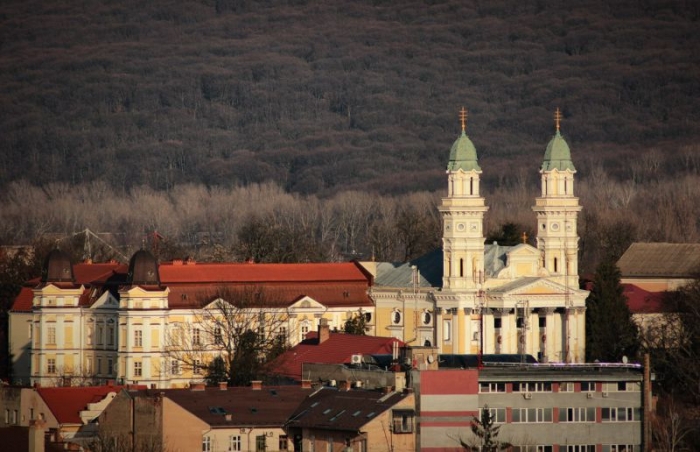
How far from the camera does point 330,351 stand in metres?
89.7

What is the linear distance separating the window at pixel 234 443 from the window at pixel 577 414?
941cm

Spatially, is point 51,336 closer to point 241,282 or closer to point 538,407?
point 241,282

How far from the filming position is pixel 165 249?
5812 inches

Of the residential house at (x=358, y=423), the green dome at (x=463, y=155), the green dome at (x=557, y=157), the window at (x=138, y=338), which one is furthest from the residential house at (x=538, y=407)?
the green dome at (x=557, y=157)

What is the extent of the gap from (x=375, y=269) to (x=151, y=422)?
Answer: 157 feet

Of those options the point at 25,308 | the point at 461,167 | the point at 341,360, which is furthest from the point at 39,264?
the point at 341,360

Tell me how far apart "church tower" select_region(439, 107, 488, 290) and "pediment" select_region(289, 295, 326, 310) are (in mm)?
5933

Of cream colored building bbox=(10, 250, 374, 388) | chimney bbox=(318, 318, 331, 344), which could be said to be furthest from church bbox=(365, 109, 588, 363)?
chimney bbox=(318, 318, 331, 344)

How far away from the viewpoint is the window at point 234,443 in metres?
66.3

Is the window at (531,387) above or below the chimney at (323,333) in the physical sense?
below

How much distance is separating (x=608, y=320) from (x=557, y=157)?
10294 mm

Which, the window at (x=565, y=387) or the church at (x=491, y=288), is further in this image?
the church at (x=491, y=288)

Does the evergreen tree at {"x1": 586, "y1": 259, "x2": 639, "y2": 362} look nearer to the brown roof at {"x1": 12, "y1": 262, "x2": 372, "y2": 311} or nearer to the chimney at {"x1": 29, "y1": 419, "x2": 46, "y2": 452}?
the brown roof at {"x1": 12, "y1": 262, "x2": 372, "y2": 311}

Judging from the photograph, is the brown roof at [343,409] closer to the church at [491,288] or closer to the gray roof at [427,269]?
the church at [491,288]
